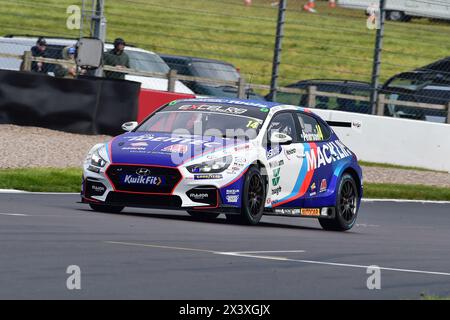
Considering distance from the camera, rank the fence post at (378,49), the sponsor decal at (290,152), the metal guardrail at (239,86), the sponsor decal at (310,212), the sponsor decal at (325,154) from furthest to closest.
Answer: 1. the metal guardrail at (239,86)
2. the fence post at (378,49)
3. the sponsor decal at (325,154)
4. the sponsor decal at (310,212)
5. the sponsor decal at (290,152)

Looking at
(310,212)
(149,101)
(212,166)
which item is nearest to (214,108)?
(212,166)

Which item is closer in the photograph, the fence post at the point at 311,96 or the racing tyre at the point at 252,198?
the racing tyre at the point at 252,198

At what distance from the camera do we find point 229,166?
13.4 meters

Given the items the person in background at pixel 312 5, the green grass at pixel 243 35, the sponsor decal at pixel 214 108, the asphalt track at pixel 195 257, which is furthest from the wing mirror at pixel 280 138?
the person in background at pixel 312 5

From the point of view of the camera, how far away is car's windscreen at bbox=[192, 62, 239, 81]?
94.9 feet

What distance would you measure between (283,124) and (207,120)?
942 mm

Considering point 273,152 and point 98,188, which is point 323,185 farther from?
point 98,188

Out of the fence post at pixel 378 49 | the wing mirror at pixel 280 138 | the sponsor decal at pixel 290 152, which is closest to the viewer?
the wing mirror at pixel 280 138

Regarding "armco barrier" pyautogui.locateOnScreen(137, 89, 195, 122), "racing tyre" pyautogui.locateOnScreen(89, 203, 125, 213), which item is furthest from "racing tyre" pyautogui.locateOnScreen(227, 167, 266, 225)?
"armco barrier" pyautogui.locateOnScreen(137, 89, 195, 122)

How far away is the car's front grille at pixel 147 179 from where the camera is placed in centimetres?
1327

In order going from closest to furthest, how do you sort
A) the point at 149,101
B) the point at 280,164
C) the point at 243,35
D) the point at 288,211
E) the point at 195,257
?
1. the point at 195,257
2. the point at 280,164
3. the point at 288,211
4. the point at 149,101
5. the point at 243,35

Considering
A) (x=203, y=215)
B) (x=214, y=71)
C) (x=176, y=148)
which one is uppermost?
(x=214, y=71)

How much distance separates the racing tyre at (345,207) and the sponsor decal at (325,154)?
26 centimetres

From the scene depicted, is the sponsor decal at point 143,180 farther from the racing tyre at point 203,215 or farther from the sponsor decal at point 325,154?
the sponsor decal at point 325,154
